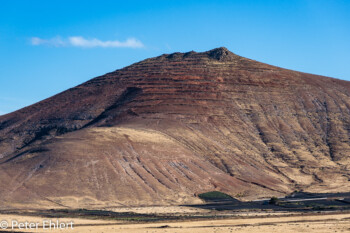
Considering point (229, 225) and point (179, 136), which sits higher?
point (179, 136)

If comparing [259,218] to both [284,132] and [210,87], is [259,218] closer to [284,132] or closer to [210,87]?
[284,132]

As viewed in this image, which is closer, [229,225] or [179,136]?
[229,225]

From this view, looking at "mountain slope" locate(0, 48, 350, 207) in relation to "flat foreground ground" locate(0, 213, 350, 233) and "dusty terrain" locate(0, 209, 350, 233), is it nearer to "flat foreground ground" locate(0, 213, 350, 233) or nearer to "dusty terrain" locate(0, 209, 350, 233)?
"flat foreground ground" locate(0, 213, 350, 233)

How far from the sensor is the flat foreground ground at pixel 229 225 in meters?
50.2

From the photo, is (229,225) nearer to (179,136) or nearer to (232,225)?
(232,225)

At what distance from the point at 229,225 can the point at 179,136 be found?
5473 cm

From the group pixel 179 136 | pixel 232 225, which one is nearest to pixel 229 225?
pixel 232 225

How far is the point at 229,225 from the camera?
54.5m

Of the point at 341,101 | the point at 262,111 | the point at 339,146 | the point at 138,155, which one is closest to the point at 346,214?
the point at 138,155

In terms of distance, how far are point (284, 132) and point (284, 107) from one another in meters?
9.34

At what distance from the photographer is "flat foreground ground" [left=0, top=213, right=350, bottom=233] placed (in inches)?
1976

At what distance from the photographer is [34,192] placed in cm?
7938

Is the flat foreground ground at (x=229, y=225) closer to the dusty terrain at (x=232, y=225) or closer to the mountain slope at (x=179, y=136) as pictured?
the dusty terrain at (x=232, y=225)

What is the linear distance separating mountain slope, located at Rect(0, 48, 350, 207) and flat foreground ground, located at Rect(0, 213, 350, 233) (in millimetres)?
21997
